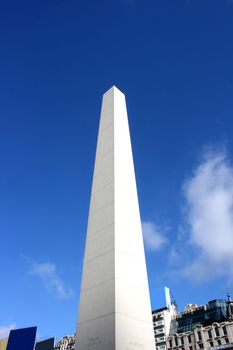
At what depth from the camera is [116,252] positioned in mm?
13891

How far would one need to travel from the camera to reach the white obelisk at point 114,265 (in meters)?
12.4

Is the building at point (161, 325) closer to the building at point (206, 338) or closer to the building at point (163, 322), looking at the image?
the building at point (163, 322)

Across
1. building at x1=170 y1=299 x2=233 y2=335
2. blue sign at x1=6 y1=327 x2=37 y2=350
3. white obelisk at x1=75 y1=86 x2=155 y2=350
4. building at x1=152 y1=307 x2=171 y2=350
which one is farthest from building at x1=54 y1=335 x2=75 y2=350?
white obelisk at x1=75 y1=86 x2=155 y2=350

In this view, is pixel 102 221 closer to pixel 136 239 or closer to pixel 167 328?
pixel 136 239

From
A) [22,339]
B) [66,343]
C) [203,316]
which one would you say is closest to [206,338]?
[203,316]

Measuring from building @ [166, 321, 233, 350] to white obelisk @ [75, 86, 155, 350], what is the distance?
45.3m

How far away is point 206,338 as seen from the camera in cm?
5822

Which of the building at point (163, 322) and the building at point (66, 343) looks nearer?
the building at point (163, 322)

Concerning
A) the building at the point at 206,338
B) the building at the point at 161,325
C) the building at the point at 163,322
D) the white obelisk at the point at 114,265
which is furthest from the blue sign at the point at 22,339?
the white obelisk at the point at 114,265

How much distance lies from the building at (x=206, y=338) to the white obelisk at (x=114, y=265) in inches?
1782

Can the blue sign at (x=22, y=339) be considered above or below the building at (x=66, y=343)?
below

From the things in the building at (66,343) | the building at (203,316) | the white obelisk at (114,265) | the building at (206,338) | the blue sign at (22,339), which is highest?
the building at (66,343)

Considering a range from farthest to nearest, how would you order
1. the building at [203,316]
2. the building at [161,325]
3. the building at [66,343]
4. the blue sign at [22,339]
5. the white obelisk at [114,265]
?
1. the building at [66,343]
2. the building at [161,325]
3. the building at [203,316]
4. the blue sign at [22,339]
5. the white obelisk at [114,265]

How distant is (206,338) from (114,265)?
53.3 m
